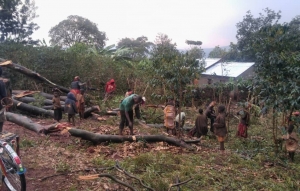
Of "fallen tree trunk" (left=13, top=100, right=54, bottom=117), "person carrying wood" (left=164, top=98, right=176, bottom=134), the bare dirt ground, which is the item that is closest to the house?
"person carrying wood" (left=164, top=98, right=176, bottom=134)

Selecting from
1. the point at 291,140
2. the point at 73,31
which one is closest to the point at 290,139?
the point at 291,140

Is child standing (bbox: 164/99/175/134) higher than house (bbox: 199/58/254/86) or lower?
lower

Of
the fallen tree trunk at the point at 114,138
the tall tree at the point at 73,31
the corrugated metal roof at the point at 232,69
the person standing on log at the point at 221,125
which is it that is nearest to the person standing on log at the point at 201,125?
the person standing on log at the point at 221,125

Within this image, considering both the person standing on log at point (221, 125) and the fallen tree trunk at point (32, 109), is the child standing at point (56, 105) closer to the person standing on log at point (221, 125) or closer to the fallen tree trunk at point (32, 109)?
the fallen tree trunk at point (32, 109)

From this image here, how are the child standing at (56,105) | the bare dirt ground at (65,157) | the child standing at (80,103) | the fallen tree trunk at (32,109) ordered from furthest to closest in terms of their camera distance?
the fallen tree trunk at (32,109), the child standing at (80,103), the child standing at (56,105), the bare dirt ground at (65,157)

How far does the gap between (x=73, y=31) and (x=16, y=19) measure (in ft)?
30.4

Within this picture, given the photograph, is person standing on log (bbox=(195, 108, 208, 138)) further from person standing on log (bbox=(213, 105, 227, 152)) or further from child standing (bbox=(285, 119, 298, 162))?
child standing (bbox=(285, 119, 298, 162))

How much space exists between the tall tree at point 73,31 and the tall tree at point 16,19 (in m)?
7.37

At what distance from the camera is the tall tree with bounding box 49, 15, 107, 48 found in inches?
1208

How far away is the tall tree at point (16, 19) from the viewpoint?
20.2 m

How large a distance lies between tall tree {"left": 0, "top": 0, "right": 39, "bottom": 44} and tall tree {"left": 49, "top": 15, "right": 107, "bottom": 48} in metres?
7.37

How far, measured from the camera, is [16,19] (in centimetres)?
2189

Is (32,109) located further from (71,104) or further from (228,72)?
(228,72)

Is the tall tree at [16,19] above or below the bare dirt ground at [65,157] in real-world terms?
above
